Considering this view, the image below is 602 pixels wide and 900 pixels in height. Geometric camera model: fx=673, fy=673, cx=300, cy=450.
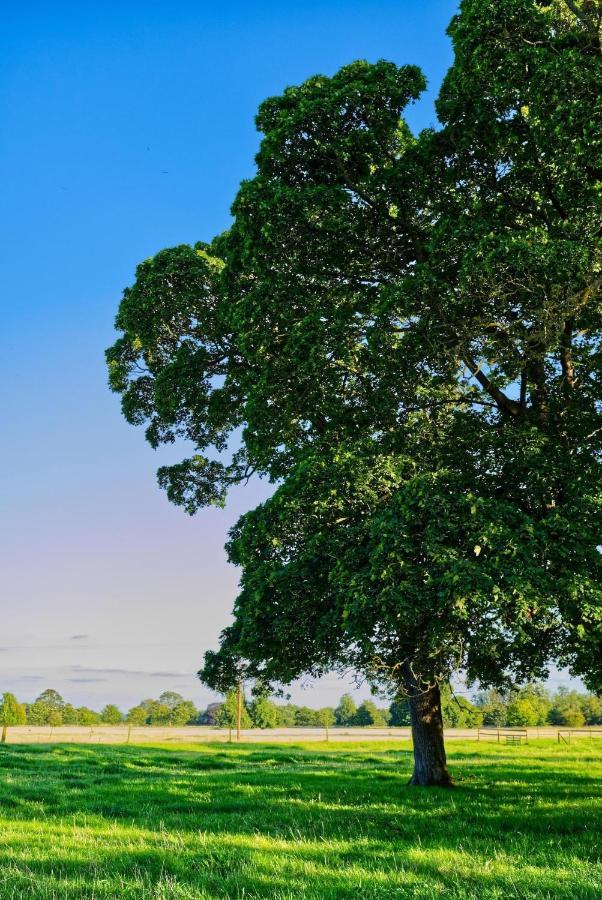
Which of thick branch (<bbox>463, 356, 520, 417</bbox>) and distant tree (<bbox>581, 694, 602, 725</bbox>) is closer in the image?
thick branch (<bbox>463, 356, 520, 417</bbox>)

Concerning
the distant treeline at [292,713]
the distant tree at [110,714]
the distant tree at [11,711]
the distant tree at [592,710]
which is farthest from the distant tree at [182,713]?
the distant tree at [592,710]

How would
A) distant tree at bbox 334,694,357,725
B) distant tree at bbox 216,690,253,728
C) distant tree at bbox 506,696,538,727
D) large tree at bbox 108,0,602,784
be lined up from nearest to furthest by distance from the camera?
large tree at bbox 108,0,602,784 < distant tree at bbox 506,696,538,727 < distant tree at bbox 216,690,253,728 < distant tree at bbox 334,694,357,725

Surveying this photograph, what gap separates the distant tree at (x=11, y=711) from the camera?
9441 cm

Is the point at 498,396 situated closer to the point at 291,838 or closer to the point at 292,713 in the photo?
the point at 291,838

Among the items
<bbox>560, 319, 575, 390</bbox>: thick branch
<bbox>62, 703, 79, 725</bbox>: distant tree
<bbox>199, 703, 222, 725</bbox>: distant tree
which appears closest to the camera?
<bbox>560, 319, 575, 390</bbox>: thick branch

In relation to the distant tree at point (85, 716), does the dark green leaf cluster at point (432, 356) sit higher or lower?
higher

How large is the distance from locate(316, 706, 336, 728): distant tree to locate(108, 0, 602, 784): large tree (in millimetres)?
137049

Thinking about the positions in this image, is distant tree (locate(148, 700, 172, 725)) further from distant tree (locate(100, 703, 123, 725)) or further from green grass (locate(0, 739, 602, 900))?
green grass (locate(0, 739, 602, 900))

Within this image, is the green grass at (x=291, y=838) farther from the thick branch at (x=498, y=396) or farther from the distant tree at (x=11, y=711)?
the distant tree at (x=11, y=711)

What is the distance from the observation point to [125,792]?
1573cm

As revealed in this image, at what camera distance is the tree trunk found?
18.2m

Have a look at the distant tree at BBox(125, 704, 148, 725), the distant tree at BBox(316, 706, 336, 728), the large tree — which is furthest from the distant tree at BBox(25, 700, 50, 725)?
the large tree

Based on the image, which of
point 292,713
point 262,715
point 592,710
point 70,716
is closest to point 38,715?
point 70,716

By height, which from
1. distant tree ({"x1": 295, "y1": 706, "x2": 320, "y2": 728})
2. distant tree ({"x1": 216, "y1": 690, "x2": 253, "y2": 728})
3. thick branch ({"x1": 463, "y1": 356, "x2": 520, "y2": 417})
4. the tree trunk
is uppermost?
thick branch ({"x1": 463, "y1": 356, "x2": 520, "y2": 417})
